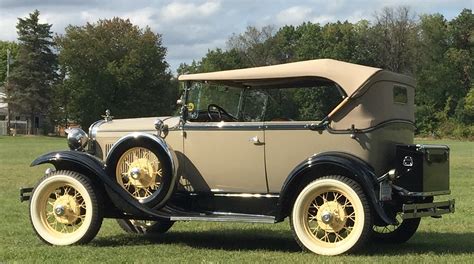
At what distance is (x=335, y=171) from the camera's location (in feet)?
22.6

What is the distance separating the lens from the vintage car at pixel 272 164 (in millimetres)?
6848

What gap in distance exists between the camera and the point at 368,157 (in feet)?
22.6

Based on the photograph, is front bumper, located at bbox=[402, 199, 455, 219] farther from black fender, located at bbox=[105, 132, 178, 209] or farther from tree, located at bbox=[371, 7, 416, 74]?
tree, located at bbox=[371, 7, 416, 74]

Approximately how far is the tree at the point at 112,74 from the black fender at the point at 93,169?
62213 mm

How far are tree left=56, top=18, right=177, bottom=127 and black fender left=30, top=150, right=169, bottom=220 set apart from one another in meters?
62.2

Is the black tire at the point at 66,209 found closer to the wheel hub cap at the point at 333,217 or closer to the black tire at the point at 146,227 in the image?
the black tire at the point at 146,227

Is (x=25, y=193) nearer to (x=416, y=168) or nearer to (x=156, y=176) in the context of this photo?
(x=156, y=176)

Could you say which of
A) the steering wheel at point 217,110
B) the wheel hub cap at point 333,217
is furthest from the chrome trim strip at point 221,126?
the wheel hub cap at point 333,217

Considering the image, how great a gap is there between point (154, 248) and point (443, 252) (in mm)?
3150

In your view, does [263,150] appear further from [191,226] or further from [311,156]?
[191,226]

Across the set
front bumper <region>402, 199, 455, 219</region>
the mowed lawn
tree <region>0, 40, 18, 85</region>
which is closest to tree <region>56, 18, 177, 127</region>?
tree <region>0, 40, 18, 85</region>

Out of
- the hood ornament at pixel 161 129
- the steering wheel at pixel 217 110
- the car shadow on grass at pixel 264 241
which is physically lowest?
the car shadow on grass at pixel 264 241

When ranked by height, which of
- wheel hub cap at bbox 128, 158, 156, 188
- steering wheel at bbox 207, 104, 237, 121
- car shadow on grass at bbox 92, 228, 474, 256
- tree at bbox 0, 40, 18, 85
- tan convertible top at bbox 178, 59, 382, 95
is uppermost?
tree at bbox 0, 40, 18, 85

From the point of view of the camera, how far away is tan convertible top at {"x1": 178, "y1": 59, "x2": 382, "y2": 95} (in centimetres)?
698
